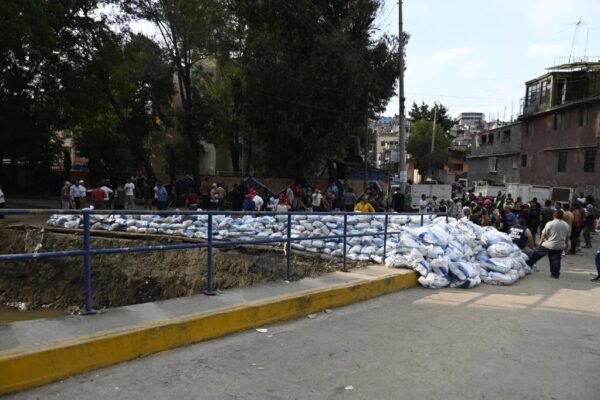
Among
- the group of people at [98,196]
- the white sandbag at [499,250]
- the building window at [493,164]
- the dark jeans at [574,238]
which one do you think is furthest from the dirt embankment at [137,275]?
the building window at [493,164]

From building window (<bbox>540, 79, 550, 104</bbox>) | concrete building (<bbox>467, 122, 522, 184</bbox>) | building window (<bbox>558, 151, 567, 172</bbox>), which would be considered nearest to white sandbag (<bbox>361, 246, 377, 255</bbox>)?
building window (<bbox>558, 151, 567, 172</bbox>)

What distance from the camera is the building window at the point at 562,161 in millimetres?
34750

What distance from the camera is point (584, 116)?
32500 millimetres

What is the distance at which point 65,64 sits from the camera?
24.1 metres

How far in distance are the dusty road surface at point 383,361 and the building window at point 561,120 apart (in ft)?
105

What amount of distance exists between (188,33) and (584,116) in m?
25.2

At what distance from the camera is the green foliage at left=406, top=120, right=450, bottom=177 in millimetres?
60812

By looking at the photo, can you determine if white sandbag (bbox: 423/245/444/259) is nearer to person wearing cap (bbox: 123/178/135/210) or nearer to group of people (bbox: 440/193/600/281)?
group of people (bbox: 440/193/600/281)

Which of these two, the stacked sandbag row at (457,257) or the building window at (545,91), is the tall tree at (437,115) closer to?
the building window at (545,91)

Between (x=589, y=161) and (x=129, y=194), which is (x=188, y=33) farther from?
(x=589, y=161)

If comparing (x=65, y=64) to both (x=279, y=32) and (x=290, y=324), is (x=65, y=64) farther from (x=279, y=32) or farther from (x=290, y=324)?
(x=290, y=324)

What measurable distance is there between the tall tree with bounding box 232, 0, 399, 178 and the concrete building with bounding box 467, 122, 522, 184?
23.2 metres

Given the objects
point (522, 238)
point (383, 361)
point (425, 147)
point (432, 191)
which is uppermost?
point (425, 147)

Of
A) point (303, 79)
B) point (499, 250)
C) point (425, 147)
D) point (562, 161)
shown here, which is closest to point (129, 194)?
point (303, 79)
